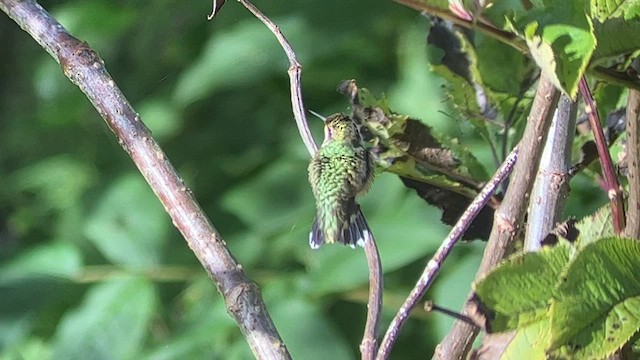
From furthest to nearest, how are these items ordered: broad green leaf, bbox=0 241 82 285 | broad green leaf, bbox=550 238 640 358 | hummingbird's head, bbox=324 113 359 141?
1. broad green leaf, bbox=0 241 82 285
2. hummingbird's head, bbox=324 113 359 141
3. broad green leaf, bbox=550 238 640 358

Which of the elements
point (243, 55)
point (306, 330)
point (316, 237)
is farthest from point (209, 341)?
point (316, 237)

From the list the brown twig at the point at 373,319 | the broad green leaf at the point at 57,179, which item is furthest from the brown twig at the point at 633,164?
the broad green leaf at the point at 57,179

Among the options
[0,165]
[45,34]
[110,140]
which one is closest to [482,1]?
[45,34]

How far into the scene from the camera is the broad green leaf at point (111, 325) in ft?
3.58

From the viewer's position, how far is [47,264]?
3.97 feet

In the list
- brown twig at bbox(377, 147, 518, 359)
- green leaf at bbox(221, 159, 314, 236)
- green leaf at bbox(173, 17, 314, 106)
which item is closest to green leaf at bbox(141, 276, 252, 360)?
green leaf at bbox(221, 159, 314, 236)

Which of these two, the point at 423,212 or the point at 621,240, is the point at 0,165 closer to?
the point at 423,212

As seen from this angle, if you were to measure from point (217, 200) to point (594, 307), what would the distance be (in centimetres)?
99

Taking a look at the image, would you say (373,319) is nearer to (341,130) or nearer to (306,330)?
(341,130)

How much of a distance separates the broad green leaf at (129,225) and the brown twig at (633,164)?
2.84 feet

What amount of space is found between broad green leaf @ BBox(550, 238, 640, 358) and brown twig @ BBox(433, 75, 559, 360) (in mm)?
81

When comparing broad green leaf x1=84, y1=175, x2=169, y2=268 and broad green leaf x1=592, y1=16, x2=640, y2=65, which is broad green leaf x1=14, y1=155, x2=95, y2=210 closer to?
broad green leaf x1=84, y1=175, x2=169, y2=268

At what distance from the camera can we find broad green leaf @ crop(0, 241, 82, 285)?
1.18 meters

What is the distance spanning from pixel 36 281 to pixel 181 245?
0.68ft
